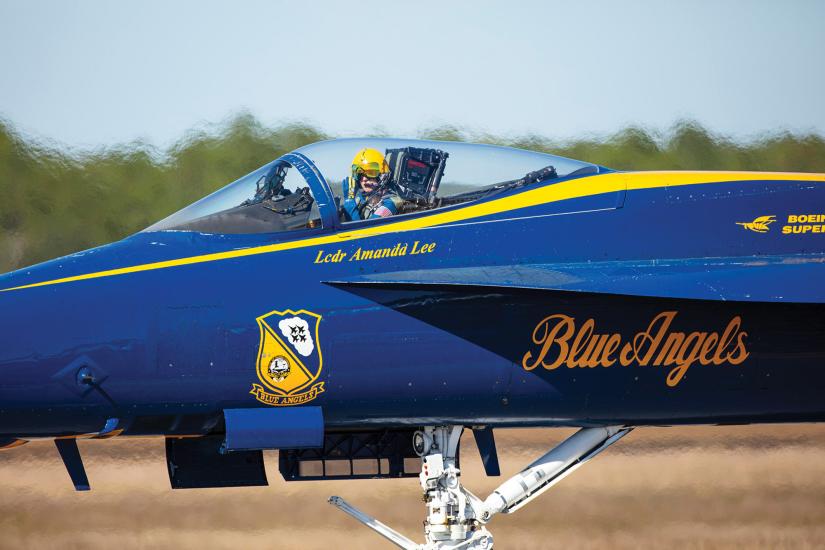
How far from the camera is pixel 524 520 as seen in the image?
1280 centimetres

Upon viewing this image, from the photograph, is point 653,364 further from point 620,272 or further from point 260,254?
point 260,254

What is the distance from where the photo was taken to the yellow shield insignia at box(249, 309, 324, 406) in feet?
24.3

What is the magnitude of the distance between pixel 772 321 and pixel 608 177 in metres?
1.35

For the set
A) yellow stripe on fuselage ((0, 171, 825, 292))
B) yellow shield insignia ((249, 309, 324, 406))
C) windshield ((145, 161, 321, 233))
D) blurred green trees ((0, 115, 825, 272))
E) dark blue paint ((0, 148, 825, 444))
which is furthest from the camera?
blurred green trees ((0, 115, 825, 272))

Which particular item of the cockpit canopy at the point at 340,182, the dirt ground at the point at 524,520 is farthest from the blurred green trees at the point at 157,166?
the cockpit canopy at the point at 340,182

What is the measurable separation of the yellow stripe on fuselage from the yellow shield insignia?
0.46 metres

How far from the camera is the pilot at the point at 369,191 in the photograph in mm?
7840

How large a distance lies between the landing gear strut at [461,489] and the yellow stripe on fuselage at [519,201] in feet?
4.64

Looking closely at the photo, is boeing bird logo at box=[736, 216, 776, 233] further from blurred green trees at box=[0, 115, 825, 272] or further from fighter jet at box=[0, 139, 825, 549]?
blurred green trees at box=[0, 115, 825, 272]

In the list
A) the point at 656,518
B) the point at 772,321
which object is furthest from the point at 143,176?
the point at 772,321

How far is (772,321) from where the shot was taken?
7.86m

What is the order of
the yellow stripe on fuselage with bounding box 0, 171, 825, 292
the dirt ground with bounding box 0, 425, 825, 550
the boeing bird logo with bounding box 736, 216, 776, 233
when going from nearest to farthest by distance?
the yellow stripe on fuselage with bounding box 0, 171, 825, 292
the boeing bird logo with bounding box 736, 216, 776, 233
the dirt ground with bounding box 0, 425, 825, 550

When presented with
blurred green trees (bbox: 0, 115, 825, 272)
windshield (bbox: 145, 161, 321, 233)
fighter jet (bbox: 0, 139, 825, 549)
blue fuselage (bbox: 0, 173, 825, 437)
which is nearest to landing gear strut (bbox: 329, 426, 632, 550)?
fighter jet (bbox: 0, 139, 825, 549)

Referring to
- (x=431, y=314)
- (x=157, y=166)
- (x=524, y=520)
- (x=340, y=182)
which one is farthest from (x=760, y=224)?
(x=157, y=166)
